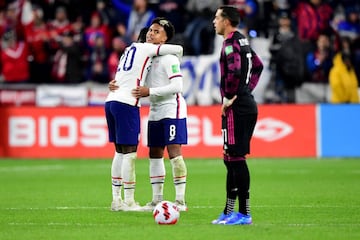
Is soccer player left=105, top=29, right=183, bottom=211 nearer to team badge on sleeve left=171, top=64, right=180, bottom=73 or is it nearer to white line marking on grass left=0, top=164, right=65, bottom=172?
team badge on sleeve left=171, top=64, right=180, bottom=73

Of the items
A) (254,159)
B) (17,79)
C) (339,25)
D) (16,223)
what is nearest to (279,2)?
(339,25)

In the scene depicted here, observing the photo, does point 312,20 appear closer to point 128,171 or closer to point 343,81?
point 343,81

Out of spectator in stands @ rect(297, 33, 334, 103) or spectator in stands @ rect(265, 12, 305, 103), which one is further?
spectator in stands @ rect(297, 33, 334, 103)

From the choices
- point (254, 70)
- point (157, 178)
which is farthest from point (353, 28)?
point (254, 70)

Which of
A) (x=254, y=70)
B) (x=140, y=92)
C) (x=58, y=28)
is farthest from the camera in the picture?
(x=58, y=28)

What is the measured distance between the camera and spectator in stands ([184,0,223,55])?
24.2 meters

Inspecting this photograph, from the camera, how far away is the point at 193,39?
79.6ft

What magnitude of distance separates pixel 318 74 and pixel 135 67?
12.1 metres

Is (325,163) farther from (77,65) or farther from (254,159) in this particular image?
(77,65)

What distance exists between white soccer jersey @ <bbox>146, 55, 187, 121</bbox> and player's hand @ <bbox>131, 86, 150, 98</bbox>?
1.05 feet

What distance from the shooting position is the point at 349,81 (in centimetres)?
2284

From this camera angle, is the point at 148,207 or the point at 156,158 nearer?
the point at 148,207

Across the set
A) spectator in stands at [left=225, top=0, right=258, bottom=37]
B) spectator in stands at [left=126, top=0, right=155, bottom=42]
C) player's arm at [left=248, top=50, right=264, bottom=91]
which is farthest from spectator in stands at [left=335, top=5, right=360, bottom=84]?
player's arm at [left=248, top=50, right=264, bottom=91]

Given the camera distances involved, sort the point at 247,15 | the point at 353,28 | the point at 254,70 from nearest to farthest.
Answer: the point at 254,70 → the point at 247,15 → the point at 353,28
